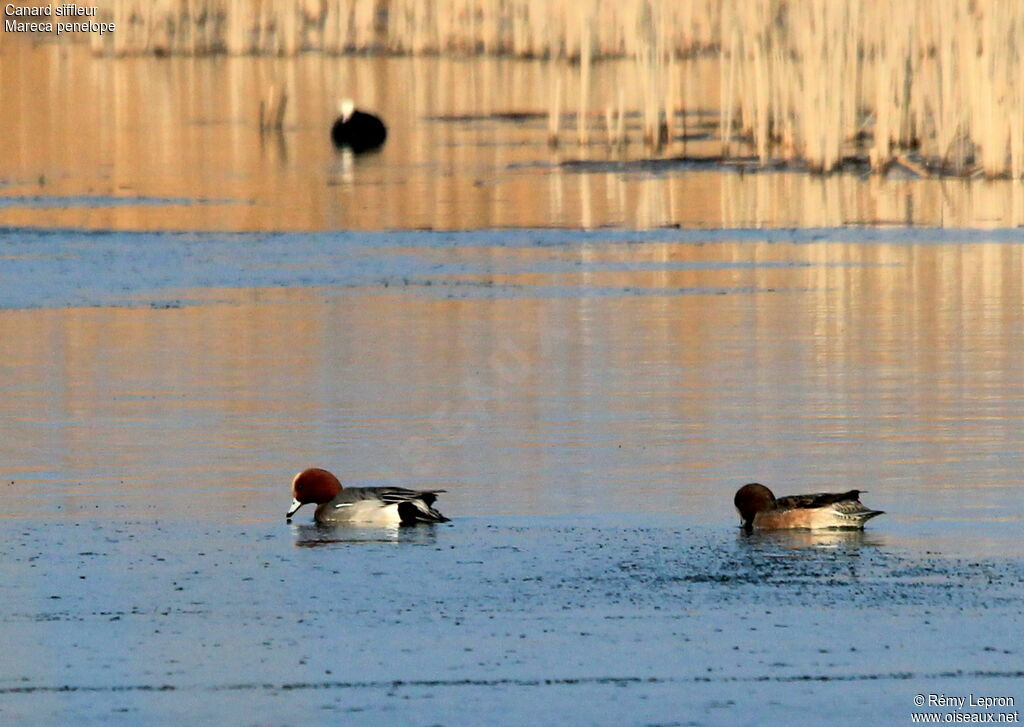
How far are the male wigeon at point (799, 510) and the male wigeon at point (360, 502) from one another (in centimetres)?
131

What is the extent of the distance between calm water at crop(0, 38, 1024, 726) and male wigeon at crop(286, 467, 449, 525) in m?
0.12

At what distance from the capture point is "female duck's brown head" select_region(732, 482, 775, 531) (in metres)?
9.70

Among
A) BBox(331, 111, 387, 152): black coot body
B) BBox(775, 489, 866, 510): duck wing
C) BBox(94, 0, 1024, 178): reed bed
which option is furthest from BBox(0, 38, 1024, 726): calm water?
BBox(331, 111, 387, 152): black coot body

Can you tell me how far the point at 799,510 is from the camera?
32.0ft

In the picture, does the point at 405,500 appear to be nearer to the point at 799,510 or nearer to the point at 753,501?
the point at 753,501

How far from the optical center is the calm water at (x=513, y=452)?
7.55 m

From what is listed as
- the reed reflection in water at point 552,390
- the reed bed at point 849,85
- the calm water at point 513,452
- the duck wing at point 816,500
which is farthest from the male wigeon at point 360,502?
the reed bed at point 849,85

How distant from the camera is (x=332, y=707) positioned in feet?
23.4

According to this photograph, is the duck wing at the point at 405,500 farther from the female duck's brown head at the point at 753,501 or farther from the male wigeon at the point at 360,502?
the female duck's brown head at the point at 753,501

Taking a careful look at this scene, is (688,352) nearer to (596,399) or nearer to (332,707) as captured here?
(596,399)

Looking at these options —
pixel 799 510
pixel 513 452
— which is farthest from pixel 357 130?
pixel 799 510

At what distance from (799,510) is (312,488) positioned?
211 cm

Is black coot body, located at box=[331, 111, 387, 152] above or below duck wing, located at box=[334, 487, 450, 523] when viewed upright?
above

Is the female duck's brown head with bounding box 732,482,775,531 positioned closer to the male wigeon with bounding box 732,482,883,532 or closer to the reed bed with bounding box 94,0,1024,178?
the male wigeon with bounding box 732,482,883,532
